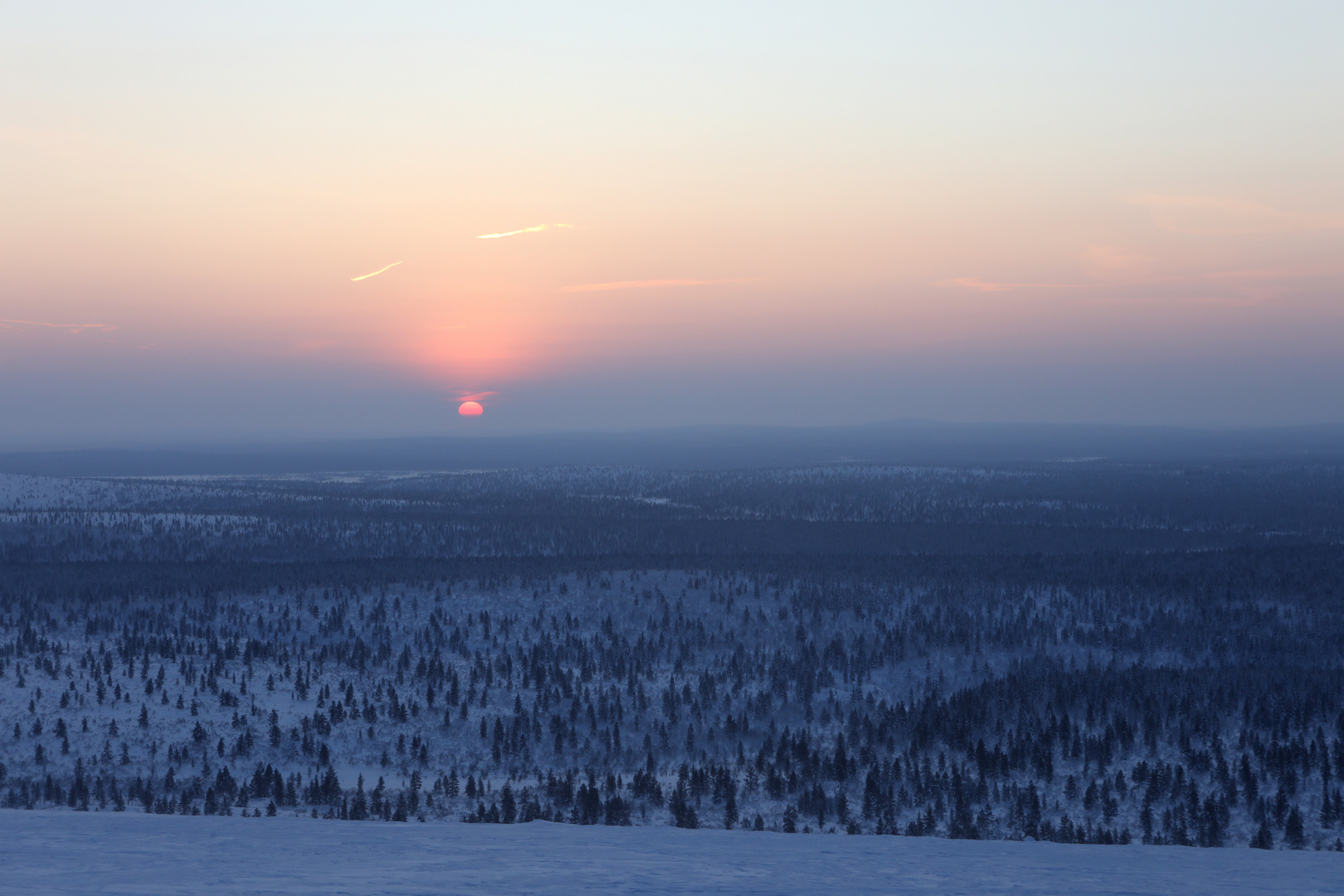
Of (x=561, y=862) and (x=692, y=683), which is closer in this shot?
(x=561, y=862)

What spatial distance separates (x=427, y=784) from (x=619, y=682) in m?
11.7

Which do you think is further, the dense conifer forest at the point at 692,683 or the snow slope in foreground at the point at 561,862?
the dense conifer forest at the point at 692,683

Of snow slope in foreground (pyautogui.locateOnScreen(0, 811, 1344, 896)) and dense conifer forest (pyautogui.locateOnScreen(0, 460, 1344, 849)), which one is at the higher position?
snow slope in foreground (pyautogui.locateOnScreen(0, 811, 1344, 896))

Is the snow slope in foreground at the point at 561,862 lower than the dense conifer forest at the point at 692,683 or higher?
higher

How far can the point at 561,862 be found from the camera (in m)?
10.3

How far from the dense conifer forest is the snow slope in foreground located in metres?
9.25

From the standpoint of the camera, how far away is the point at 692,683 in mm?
37438

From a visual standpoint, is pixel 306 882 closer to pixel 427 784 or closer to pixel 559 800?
pixel 559 800

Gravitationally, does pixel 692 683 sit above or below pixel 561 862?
below

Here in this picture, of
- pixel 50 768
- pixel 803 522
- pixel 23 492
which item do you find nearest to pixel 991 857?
pixel 50 768

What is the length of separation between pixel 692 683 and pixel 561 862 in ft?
90.4

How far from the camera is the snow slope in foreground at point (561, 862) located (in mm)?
9164

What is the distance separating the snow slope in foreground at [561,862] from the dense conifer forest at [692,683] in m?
9.25

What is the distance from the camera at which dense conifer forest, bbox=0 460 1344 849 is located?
22938 mm
